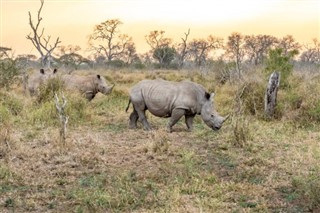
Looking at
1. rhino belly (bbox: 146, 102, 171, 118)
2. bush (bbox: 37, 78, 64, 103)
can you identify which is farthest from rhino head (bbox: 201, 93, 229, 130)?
bush (bbox: 37, 78, 64, 103)

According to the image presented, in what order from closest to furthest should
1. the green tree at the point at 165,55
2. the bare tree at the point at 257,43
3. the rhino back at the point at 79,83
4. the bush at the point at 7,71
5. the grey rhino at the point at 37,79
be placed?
1. the rhino back at the point at 79,83
2. the grey rhino at the point at 37,79
3. the bush at the point at 7,71
4. the green tree at the point at 165,55
5. the bare tree at the point at 257,43

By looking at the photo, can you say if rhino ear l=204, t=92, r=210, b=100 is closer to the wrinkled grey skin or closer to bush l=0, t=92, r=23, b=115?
bush l=0, t=92, r=23, b=115

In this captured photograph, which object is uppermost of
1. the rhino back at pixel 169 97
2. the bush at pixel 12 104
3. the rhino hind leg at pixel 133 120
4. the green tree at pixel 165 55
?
the rhino back at pixel 169 97

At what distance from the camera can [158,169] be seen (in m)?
7.15

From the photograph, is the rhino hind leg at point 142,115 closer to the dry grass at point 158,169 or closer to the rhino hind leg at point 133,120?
the dry grass at point 158,169

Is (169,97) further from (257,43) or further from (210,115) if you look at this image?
(257,43)

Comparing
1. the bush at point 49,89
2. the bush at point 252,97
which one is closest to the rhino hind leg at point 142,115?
the bush at point 49,89

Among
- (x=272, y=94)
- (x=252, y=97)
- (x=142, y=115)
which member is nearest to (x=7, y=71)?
(x=142, y=115)

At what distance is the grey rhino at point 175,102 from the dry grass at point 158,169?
30 centimetres

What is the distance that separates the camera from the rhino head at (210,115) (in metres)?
10.1

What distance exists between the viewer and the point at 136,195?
6047 millimetres

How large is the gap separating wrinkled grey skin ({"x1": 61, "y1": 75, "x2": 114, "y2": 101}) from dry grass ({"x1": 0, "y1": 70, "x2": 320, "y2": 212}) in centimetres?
348

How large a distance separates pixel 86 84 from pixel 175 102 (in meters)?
5.13

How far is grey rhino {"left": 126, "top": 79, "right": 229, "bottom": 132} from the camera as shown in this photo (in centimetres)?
1017
